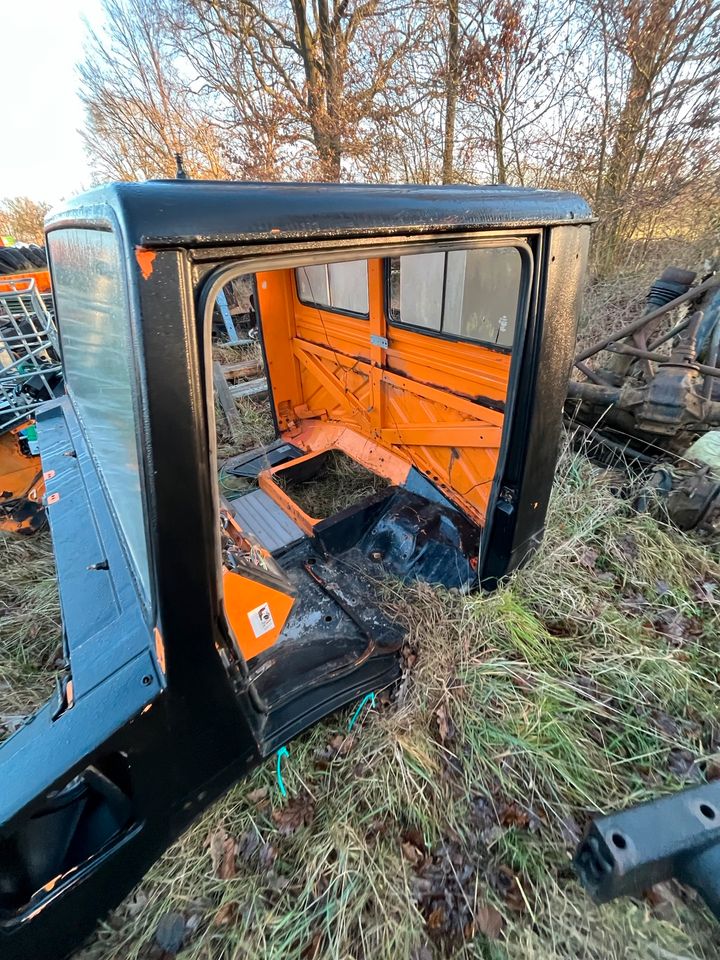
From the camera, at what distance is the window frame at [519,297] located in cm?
136

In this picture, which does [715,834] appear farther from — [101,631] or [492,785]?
[101,631]

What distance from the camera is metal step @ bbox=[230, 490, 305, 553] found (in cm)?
282

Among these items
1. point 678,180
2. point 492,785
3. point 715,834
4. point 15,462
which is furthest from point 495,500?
point 678,180

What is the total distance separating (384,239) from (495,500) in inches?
50.3

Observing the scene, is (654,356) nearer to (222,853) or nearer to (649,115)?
(222,853)

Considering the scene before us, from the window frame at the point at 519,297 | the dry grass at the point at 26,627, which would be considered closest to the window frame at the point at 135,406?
the window frame at the point at 519,297

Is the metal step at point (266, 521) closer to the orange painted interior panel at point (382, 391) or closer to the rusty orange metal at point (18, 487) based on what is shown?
the orange painted interior panel at point (382, 391)

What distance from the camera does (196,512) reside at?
0.99 m

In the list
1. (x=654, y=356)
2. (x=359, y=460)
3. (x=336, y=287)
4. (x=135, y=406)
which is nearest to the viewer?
(x=135, y=406)

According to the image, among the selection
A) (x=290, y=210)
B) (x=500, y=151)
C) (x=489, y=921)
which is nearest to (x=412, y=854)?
(x=489, y=921)

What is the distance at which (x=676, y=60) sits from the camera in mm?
6441

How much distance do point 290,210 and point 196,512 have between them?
711 mm

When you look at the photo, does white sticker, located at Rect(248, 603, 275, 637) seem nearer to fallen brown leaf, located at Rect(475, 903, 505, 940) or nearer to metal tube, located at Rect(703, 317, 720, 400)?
fallen brown leaf, located at Rect(475, 903, 505, 940)

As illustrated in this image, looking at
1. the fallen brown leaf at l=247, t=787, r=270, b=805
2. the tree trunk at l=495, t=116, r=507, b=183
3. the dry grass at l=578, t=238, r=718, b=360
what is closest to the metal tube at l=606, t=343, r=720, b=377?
the fallen brown leaf at l=247, t=787, r=270, b=805
